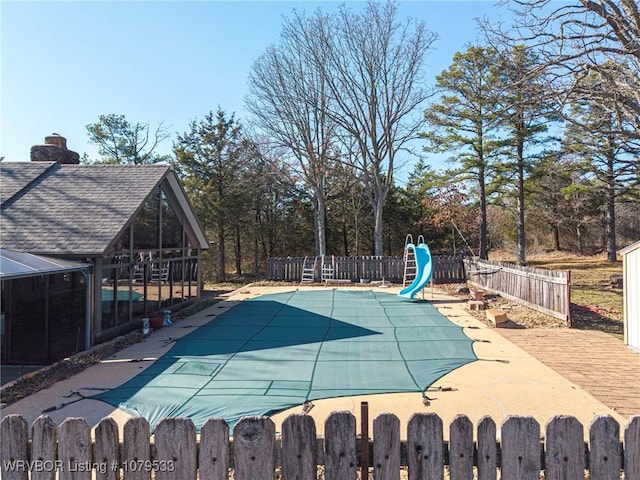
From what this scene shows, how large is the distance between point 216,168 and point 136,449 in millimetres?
23682

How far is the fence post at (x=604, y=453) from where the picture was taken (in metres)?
2.00

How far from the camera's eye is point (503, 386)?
5266 millimetres

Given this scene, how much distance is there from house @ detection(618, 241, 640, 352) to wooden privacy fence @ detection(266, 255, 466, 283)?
Result: 11800 millimetres

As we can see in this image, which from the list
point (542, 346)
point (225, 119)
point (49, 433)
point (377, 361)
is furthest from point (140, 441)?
point (225, 119)

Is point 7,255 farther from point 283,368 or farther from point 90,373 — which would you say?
point 283,368

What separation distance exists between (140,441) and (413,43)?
886 inches

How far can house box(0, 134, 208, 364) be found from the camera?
7590mm

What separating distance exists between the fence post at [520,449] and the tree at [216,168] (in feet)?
73.8

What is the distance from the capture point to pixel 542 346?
733 cm

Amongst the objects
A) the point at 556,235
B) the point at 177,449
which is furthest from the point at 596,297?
the point at 556,235

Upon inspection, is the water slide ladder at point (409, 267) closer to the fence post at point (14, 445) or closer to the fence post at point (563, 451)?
the fence post at point (563, 451)

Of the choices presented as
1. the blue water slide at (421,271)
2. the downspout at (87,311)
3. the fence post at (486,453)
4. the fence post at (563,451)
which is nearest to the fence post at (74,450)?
the fence post at (486,453)

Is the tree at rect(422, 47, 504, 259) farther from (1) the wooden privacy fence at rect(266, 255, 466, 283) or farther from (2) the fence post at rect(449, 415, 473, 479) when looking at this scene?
(2) the fence post at rect(449, 415, 473, 479)

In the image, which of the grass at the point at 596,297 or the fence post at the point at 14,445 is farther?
the grass at the point at 596,297
